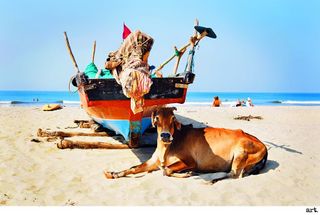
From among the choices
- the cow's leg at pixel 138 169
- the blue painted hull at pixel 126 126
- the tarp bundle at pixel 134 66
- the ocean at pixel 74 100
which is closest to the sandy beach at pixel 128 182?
the cow's leg at pixel 138 169

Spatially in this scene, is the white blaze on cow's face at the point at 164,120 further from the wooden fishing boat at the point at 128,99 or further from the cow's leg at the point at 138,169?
the wooden fishing boat at the point at 128,99

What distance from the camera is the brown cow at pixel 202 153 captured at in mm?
4492

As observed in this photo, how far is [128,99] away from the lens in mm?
5363

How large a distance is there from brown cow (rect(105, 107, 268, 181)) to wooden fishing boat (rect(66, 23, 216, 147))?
89 centimetres

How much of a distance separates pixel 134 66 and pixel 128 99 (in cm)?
113

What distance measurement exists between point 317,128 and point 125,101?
5.94 meters

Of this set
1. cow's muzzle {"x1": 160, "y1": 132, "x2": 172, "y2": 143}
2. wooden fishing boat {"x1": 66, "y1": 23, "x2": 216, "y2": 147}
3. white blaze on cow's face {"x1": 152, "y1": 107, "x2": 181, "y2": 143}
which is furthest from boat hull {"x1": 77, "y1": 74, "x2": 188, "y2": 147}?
cow's muzzle {"x1": 160, "y1": 132, "x2": 172, "y2": 143}

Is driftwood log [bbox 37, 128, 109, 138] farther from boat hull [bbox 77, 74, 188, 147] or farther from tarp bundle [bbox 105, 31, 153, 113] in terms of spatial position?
tarp bundle [bbox 105, 31, 153, 113]

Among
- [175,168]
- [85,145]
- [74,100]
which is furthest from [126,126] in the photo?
[74,100]

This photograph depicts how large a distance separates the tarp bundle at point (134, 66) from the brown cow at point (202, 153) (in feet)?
1.90

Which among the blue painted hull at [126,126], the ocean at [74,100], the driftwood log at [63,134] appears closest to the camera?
the blue painted hull at [126,126]

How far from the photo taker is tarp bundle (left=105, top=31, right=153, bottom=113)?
13.2ft

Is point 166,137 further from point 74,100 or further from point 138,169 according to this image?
point 74,100

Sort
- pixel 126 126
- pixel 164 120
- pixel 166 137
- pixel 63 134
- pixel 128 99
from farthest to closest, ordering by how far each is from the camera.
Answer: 1. pixel 63 134
2. pixel 126 126
3. pixel 128 99
4. pixel 164 120
5. pixel 166 137
